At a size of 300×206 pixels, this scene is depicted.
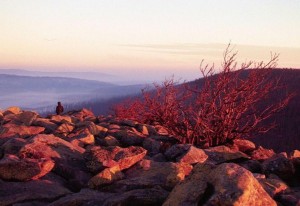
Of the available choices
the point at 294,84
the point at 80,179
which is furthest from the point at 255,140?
the point at 80,179

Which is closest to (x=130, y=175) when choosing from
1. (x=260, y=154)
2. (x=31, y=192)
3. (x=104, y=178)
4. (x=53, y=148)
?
(x=104, y=178)

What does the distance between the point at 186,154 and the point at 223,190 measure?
2.97 meters

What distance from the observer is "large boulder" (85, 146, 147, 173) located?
7055 millimetres

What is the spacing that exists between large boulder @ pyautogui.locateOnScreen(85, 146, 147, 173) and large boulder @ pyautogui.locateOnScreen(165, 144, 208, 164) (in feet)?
2.67

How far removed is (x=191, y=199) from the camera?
502cm

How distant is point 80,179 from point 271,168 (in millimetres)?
3283

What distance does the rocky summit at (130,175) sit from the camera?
509 centimetres

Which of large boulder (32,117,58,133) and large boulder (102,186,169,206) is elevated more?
large boulder (102,186,169,206)

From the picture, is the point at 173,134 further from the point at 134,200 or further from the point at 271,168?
the point at 134,200

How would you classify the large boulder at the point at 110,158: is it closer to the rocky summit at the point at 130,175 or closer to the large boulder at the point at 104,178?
the rocky summit at the point at 130,175

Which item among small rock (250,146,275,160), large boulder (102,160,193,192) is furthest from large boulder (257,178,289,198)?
small rock (250,146,275,160)

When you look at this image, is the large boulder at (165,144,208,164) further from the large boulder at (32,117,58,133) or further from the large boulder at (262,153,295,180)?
the large boulder at (32,117,58,133)

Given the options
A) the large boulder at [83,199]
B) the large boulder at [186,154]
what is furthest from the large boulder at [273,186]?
the large boulder at [83,199]

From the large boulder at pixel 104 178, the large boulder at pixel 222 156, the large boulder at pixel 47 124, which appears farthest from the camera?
the large boulder at pixel 47 124
